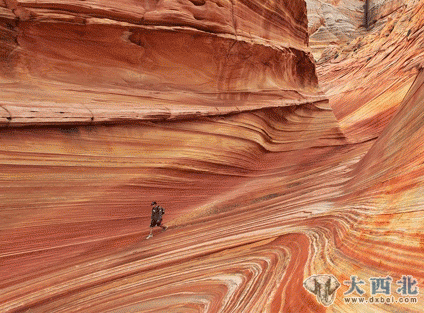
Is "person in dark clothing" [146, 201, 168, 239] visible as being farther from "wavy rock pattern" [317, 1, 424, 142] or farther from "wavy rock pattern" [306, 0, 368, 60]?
"wavy rock pattern" [306, 0, 368, 60]

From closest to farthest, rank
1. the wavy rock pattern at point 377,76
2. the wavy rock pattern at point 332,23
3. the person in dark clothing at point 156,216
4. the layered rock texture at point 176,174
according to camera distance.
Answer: the layered rock texture at point 176,174
the person in dark clothing at point 156,216
the wavy rock pattern at point 377,76
the wavy rock pattern at point 332,23

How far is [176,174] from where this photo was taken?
5.85 m

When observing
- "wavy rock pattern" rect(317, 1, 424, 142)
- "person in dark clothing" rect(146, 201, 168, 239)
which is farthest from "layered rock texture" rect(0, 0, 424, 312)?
"wavy rock pattern" rect(317, 1, 424, 142)

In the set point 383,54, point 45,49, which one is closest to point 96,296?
point 45,49

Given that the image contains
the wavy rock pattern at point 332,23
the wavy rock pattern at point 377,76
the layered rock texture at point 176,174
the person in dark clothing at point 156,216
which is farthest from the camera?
the wavy rock pattern at point 332,23

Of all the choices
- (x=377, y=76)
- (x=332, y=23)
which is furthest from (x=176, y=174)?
(x=332, y=23)

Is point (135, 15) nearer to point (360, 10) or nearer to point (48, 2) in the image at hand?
point (48, 2)

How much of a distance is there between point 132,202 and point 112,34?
2.97m

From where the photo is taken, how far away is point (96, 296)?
12.4 feet

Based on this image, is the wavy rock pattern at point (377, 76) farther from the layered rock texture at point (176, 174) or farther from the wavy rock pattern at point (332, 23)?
the wavy rock pattern at point (332, 23)

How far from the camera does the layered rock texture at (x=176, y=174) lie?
342 cm

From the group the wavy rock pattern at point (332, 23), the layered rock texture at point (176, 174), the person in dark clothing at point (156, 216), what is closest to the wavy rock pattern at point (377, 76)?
the layered rock texture at point (176, 174)

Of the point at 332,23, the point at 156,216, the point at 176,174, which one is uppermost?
the point at 332,23

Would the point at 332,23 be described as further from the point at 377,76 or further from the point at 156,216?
the point at 156,216
